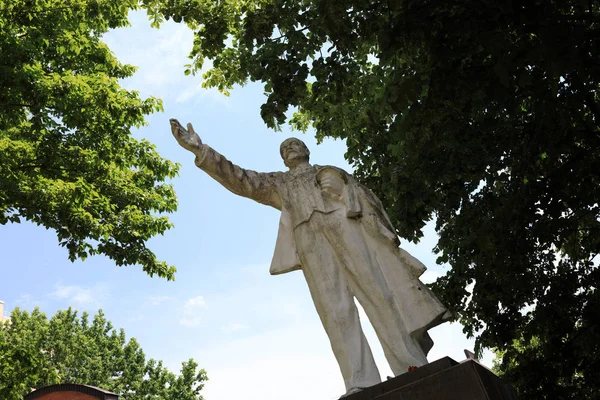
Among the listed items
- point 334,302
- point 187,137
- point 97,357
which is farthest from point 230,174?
point 97,357

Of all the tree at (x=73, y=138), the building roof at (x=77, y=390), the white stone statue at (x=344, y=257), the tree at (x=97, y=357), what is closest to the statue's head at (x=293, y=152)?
the white stone statue at (x=344, y=257)

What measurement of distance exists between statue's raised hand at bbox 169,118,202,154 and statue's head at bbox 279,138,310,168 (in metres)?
0.78

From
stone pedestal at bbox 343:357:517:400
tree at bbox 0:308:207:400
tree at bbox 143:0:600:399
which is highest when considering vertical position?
tree at bbox 0:308:207:400

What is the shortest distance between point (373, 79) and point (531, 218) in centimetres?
454

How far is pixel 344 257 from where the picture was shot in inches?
197

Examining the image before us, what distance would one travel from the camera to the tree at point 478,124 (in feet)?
12.5

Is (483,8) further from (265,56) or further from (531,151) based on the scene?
(265,56)

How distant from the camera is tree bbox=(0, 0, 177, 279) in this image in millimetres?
9961

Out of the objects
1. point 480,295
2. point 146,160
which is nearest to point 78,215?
point 146,160

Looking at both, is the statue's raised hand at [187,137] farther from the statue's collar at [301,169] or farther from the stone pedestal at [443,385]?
the stone pedestal at [443,385]

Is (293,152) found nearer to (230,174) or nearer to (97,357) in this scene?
(230,174)

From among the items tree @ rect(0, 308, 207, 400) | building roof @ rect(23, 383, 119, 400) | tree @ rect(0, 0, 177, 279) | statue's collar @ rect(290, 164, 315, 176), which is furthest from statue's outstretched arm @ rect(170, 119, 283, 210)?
tree @ rect(0, 308, 207, 400)

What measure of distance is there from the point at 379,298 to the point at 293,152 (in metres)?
1.63

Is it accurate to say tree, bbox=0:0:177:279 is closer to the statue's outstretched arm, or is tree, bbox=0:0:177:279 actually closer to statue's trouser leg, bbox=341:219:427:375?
the statue's outstretched arm
